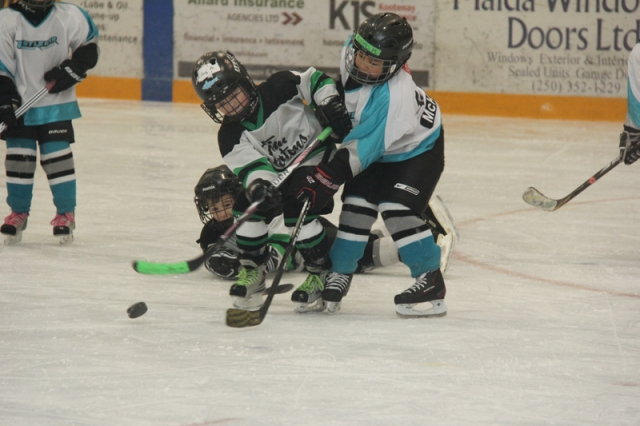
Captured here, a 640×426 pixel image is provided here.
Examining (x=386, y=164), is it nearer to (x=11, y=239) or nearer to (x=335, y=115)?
(x=335, y=115)

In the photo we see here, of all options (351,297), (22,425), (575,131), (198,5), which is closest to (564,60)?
(575,131)

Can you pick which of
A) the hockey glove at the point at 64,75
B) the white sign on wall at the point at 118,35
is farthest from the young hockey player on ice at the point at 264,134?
the white sign on wall at the point at 118,35

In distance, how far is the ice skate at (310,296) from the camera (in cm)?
287

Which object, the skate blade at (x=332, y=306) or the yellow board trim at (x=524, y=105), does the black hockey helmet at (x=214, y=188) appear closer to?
the skate blade at (x=332, y=306)

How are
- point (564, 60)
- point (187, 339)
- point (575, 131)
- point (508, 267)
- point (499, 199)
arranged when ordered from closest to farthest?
point (187, 339) → point (508, 267) → point (499, 199) → point (575, 131) → point (564, 60)

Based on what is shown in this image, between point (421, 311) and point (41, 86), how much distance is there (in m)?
1.91

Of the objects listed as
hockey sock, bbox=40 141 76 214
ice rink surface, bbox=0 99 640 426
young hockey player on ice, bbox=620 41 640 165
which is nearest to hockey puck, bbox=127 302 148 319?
ice rink surface, bbox=0 99 640 426

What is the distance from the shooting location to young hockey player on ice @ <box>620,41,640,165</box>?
3.71 m

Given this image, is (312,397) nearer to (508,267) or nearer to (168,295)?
(168,295)

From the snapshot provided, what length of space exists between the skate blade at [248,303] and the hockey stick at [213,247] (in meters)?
0.27

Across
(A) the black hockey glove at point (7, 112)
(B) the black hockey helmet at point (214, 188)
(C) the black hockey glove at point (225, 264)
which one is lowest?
(C) the black hockey glove at point (225, 264)

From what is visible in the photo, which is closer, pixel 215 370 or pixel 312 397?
pixel 312 397

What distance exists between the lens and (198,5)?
9.20m

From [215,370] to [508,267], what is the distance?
1.60 metres
